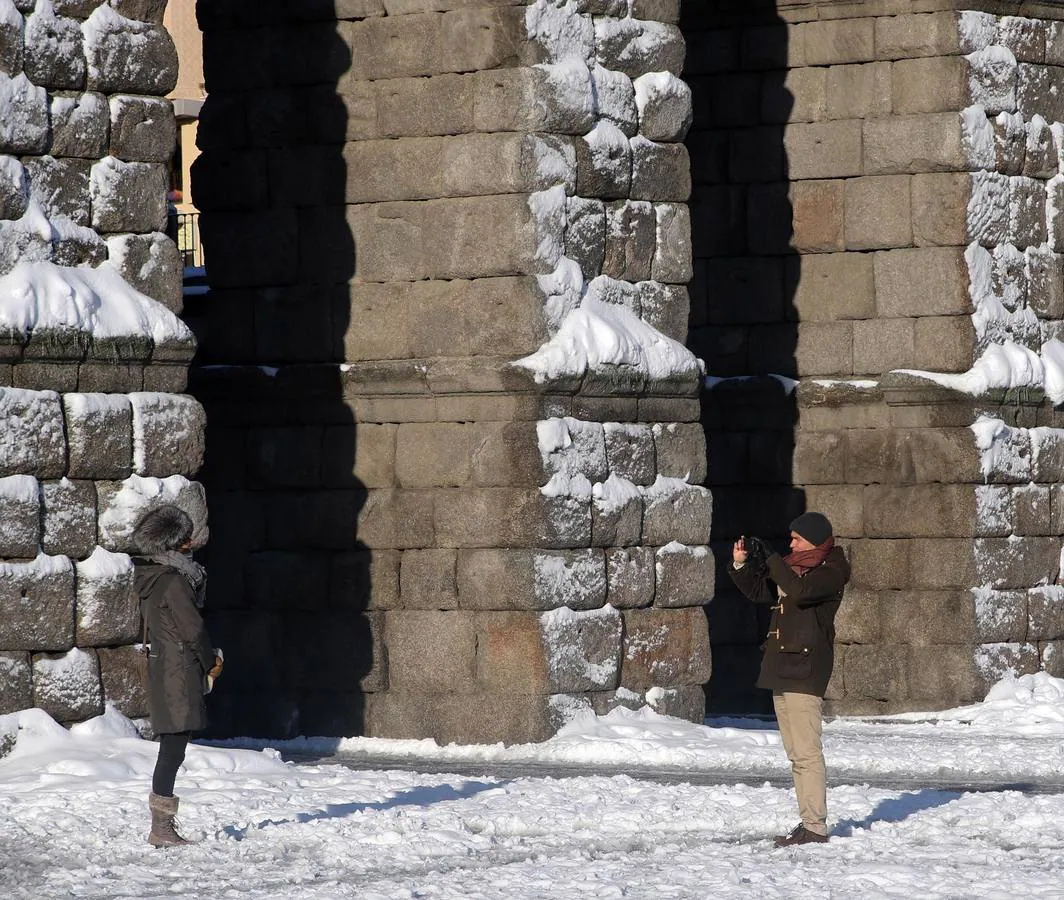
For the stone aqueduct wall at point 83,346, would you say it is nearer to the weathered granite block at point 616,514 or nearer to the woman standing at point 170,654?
the woman standing at point 170,654

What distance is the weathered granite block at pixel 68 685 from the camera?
46.0 feet

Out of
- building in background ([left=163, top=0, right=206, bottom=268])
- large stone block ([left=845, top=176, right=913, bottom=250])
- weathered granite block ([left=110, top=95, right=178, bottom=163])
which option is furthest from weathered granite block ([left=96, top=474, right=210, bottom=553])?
building in background ([left=163, top=0, right=206, bottom=268])

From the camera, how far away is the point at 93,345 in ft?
46.8

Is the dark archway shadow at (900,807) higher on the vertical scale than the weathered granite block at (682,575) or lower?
lower

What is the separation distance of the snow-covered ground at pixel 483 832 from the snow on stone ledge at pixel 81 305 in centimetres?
211

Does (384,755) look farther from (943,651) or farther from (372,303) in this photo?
(943,651)

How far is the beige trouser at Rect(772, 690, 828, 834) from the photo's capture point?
12.0 metres

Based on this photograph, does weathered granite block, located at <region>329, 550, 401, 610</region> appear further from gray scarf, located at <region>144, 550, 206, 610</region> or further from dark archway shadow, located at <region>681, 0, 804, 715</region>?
gray scarf, located at <region>144, 550, 206, 610</region>

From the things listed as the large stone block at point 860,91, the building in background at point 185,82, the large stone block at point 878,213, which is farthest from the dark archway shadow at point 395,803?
the building in background at point 185,82

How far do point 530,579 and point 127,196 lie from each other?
361cm

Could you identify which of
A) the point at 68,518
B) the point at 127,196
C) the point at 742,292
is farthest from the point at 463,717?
the point at 742,292

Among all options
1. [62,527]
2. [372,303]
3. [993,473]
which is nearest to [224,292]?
[372,303]

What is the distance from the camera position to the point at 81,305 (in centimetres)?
1424

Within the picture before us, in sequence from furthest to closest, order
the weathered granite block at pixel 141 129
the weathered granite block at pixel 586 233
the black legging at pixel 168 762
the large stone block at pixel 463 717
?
the weathered granite block at pixel 586 233 → the large stone block at pixel 463 717 → the weathered granite block at pixel 141 129 → the black legging at pixel 168 762
